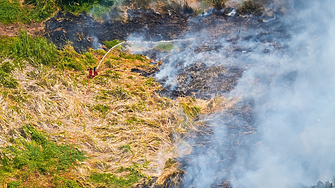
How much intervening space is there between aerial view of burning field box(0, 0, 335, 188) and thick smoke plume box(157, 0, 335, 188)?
0.11 feet

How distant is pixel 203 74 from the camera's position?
34.1 ft

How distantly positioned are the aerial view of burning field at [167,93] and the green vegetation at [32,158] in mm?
29

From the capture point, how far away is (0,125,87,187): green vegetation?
802 centimetres

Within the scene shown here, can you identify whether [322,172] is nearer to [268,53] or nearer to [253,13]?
[268,53]

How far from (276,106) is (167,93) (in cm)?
356

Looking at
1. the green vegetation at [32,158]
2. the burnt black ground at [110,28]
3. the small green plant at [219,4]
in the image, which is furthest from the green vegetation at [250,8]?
the green vegetation at [32,158]

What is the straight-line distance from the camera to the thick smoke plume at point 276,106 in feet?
27.9

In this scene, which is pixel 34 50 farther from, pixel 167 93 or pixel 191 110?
pixel 191 110

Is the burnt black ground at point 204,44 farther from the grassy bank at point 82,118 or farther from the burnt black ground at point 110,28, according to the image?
the grassy bank at point 82,118

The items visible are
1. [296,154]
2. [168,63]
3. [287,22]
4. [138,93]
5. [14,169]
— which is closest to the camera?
[14,169]

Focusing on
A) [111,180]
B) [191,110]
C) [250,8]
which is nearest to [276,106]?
[191,110]

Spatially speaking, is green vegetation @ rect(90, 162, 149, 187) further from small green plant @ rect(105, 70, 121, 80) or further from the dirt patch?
the dirt patch

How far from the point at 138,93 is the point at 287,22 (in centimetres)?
651

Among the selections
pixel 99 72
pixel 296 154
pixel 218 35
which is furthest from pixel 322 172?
pixel 99 72
